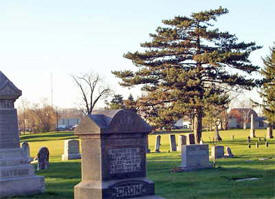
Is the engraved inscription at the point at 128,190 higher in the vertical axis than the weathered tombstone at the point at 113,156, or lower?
lower

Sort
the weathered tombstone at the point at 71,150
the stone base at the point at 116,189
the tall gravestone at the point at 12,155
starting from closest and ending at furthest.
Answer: the stone base at the point at 116,189
the tall gravestone at the point at 12,155
the weathered tombstone at the point at 71,150

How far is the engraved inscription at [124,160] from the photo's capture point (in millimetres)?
10852

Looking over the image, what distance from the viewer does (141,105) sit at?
41.7 m

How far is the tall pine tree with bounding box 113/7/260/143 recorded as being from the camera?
3950cm

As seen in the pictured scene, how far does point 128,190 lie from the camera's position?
11.0m

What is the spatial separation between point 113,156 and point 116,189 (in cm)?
68

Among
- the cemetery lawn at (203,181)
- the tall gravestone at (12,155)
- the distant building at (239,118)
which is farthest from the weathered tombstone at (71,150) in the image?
the distant building at (239,118)

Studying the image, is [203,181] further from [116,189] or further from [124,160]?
→ [116,189]

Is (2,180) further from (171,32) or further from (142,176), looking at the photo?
(171,32)

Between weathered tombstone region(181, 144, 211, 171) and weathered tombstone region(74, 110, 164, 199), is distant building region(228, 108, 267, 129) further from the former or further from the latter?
weathered tombstone region(74, 110, 164, 199)

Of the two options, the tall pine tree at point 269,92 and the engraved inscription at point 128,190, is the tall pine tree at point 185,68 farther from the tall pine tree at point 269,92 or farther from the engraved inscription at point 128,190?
the engraved inscription at point 128,190

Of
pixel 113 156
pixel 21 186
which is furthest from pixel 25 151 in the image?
pixel 113 156

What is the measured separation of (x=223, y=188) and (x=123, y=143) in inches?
250

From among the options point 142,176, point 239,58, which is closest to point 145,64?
point 239,58
